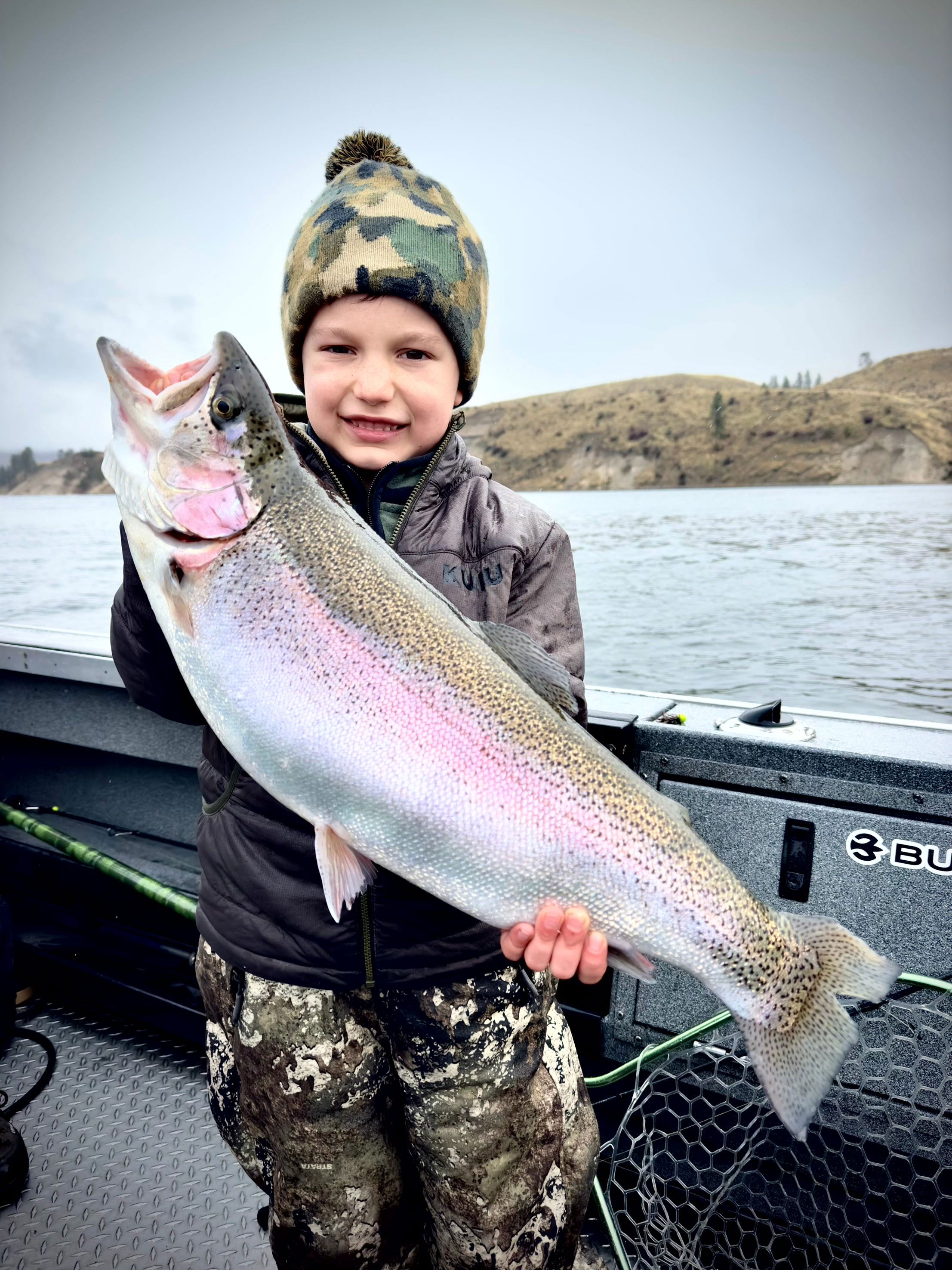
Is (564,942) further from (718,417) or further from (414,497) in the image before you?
(718,417)

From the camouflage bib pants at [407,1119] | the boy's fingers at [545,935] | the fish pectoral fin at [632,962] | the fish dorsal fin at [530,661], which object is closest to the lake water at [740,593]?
the fish dorsal fin at [530,661]

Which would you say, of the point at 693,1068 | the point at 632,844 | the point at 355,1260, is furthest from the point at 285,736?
the point at 693,1068

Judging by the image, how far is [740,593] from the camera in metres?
9.75

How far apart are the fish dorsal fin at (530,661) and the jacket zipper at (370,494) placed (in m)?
0.41

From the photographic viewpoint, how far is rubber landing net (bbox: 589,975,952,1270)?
243 centimetres

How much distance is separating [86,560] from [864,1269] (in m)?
10.3

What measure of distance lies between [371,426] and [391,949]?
4.06 feet

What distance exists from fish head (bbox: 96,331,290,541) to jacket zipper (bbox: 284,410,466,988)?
5.9 inches

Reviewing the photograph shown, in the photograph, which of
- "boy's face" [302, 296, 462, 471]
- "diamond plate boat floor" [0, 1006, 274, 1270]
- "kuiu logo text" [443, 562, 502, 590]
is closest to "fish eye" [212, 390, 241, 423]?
"boy's face" [302, 296, 462, 471]

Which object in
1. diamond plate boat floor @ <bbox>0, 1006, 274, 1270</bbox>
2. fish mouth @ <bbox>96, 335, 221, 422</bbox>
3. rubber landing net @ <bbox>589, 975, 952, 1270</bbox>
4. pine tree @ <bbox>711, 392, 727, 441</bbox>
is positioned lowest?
diamond plate boat floor @ <bbox>0, 1006, 274, 1270</bbox>

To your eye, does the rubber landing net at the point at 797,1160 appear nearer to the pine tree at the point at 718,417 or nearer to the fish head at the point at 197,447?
the fish head at the point at 197,447

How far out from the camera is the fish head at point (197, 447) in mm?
1736

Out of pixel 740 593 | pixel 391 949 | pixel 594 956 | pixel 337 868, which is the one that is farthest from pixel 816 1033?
pixel 740 593

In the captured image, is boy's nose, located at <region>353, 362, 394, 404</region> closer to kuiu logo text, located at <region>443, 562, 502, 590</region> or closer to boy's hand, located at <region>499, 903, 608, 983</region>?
kuiu logo text, located at <region>443, 562, 502, 590</region>
